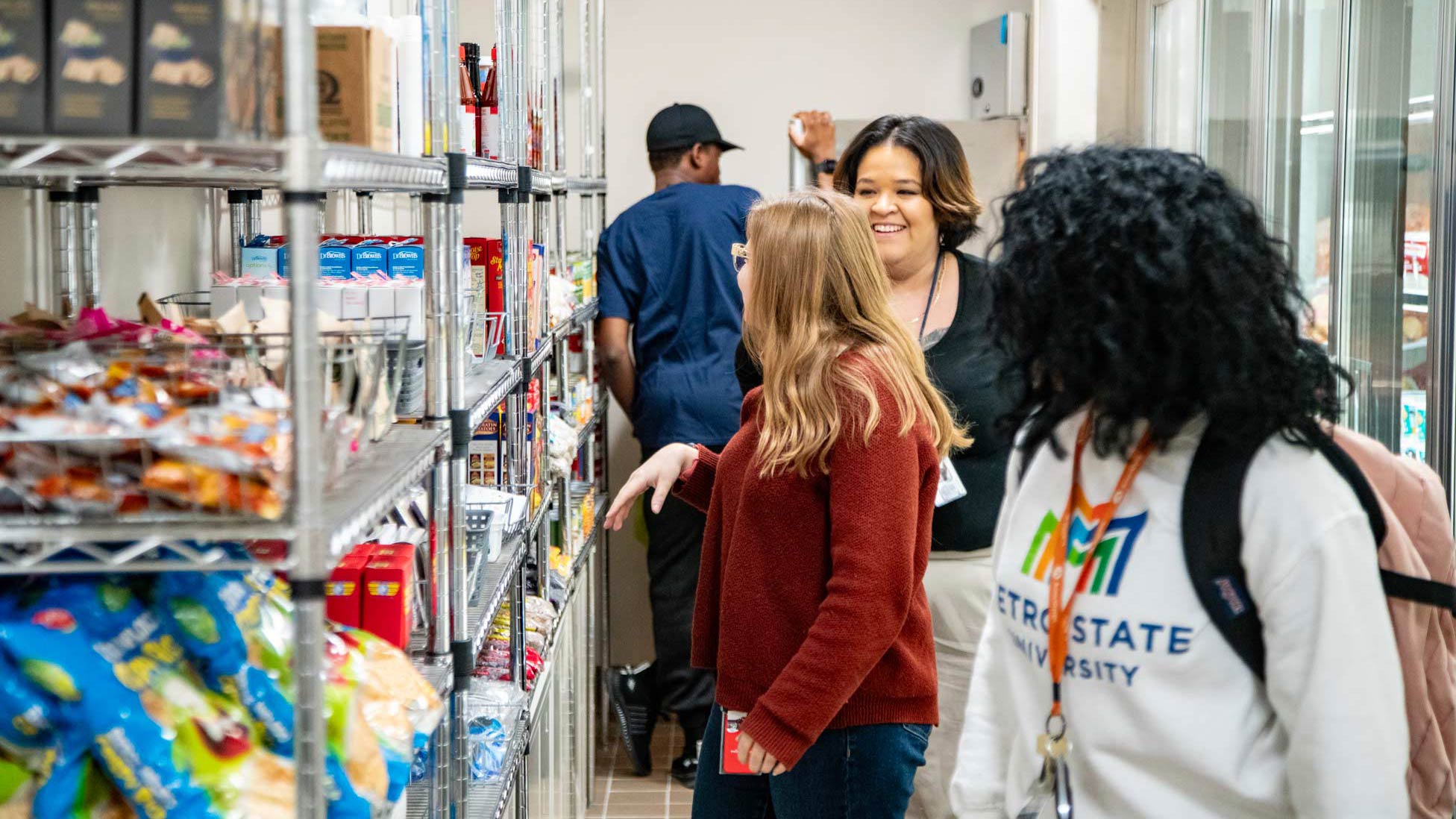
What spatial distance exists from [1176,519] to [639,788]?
3.53 m

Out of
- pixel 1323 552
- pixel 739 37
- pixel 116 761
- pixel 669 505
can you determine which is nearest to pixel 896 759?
pixel 1323 552

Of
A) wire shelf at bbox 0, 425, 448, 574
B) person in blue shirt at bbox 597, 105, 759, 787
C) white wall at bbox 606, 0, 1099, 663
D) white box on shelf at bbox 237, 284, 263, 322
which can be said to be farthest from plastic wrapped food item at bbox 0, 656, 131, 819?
white wall at bbox 606, 0, 1099, 663

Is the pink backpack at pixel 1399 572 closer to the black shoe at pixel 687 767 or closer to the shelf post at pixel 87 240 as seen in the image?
the shelf post at pixel 87 240

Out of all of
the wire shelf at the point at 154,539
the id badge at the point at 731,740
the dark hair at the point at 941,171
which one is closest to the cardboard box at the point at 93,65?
the wire shelf at the point at 154,539

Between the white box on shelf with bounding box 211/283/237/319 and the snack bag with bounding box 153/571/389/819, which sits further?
the white box on shelf with bounding box 211/283/237/319

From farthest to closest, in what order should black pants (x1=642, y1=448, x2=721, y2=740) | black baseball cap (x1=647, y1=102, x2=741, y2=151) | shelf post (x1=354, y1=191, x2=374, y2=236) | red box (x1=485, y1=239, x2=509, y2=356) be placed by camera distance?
black baseball cap (x1=647, y1=102, x2=741, y2=151), black pants (x1=642, y1=448, x2=721, y2=740), shelf post (x1=354, y1=191, x2=374, y2=236), red box (x1=485, y1=239, x2=509, y2=356)

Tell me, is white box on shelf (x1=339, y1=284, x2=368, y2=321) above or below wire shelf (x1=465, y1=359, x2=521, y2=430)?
above

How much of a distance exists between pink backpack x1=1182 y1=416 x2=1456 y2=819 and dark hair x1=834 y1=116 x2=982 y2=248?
1.65m

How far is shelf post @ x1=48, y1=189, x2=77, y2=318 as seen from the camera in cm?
204

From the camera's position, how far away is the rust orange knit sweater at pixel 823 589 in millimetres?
2090

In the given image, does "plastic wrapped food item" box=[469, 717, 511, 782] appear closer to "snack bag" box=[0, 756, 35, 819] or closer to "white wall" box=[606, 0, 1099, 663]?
"snack bag" box=[0, 756, 35, 819]

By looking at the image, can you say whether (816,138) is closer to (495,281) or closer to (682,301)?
(682,301)

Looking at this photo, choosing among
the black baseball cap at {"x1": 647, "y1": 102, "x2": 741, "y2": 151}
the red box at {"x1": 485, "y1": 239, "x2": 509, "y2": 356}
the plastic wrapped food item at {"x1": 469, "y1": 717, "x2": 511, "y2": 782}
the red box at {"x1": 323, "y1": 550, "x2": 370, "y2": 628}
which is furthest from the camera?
the black baseball cap at {"x1": 647, "y1": 102, "x2": 741, "y2": 151}

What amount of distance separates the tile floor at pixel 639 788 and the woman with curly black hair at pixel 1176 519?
2.99 meters
